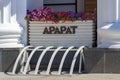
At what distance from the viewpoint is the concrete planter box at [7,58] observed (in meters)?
9.43

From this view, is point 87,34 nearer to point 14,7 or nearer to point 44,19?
point 44,19

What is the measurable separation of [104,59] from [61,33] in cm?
134

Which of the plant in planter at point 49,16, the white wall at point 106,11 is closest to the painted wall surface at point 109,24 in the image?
the white wall at point 106,11

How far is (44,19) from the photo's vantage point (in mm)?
9930

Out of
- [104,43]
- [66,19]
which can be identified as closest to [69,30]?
[66,19]

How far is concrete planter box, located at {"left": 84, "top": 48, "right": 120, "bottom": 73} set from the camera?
29.6 feet

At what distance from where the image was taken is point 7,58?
372 inches

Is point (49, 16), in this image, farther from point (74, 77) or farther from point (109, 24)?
point (74, 77)

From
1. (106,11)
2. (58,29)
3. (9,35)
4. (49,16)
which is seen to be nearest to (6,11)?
(9,35)

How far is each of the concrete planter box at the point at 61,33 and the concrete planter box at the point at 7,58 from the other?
2.25 ft

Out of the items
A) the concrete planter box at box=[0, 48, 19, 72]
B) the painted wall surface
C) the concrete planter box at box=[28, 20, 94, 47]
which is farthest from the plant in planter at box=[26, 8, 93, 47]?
the concrete planter box at box=[0, 48, 19, 72]

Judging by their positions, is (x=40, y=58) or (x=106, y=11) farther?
(x=106, y=11)

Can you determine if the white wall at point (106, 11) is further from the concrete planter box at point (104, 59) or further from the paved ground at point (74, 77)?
the paved ground at point (74, 77)

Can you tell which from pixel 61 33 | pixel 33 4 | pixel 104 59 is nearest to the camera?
pixel 104 59
